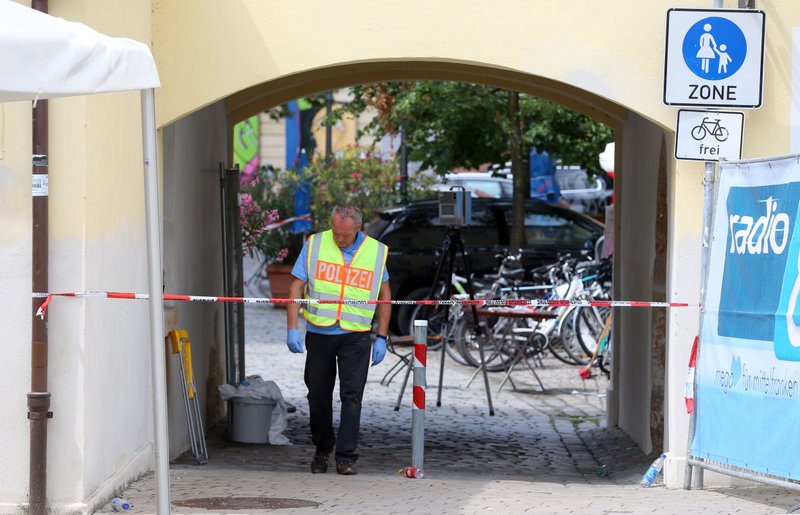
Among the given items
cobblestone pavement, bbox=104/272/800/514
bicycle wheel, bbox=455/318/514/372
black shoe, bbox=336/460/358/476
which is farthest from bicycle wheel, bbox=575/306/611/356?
black shoe, bbox=336/460/358/476

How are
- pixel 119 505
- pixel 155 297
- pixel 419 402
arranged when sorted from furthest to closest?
pixel 419 402, pixel 119 505, pixel 155 297

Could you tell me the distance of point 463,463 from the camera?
384 inches

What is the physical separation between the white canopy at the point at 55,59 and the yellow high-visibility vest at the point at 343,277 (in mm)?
3542

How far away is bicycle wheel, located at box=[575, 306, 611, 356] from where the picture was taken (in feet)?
49.1

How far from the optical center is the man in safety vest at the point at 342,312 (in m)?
8.41

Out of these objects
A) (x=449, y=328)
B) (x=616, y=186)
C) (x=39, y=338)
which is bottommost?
(x=449, y=328)

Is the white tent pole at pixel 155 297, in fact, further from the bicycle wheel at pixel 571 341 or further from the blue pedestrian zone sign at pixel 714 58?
the bicycle wheel at pixel 571 341

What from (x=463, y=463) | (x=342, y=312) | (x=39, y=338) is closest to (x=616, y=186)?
(x=463, y=463)

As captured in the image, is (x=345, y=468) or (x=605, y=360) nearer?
(x=345, y=468)

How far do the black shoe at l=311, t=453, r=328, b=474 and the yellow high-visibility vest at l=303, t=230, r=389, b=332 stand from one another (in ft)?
2.95

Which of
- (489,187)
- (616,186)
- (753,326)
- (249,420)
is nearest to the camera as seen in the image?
(753,326)

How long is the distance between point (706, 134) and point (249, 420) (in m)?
4.25

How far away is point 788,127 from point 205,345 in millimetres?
5016

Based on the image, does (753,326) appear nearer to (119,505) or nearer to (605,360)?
(119,505)
